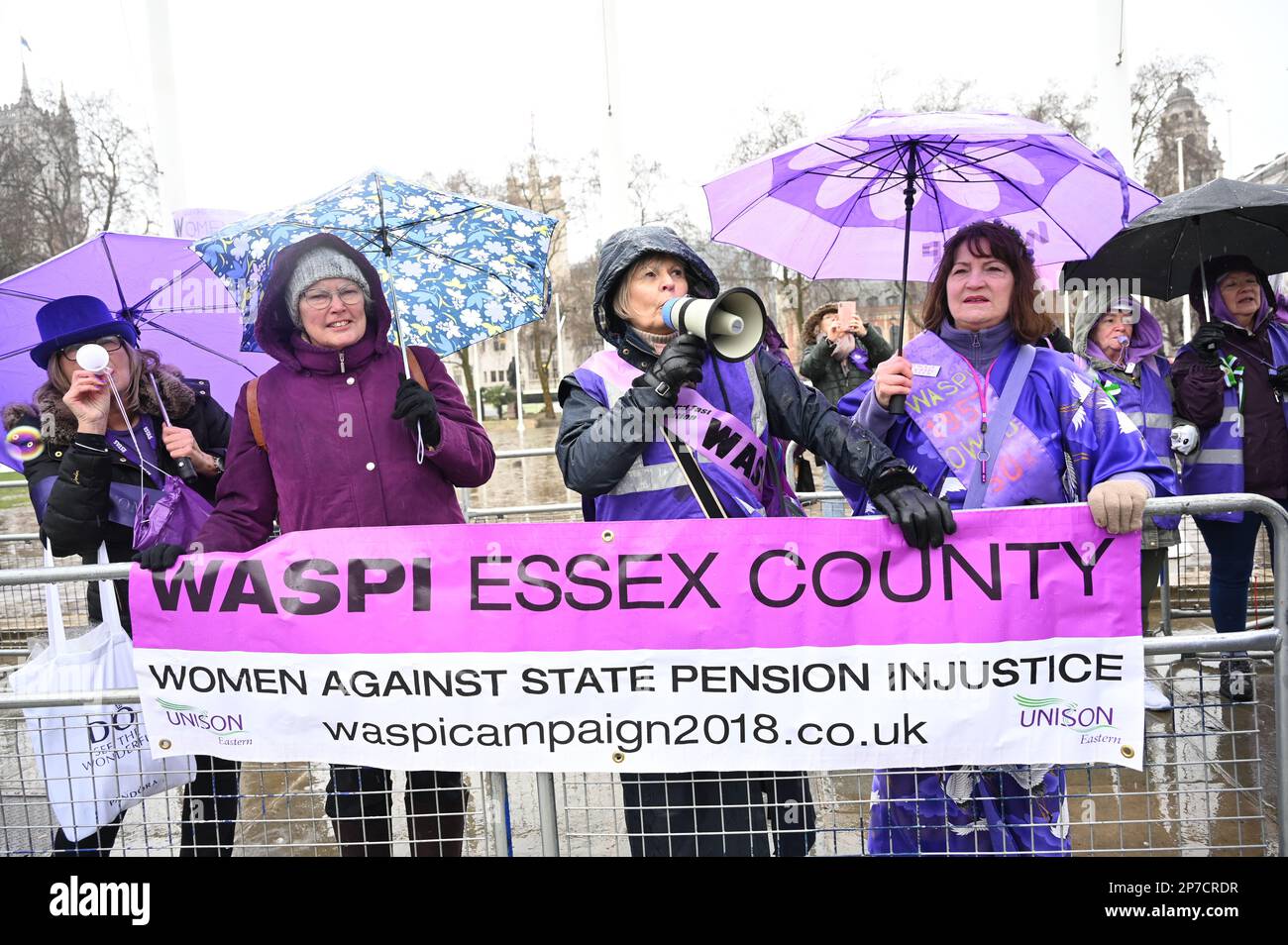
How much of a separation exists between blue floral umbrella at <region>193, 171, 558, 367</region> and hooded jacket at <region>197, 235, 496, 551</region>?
391 millimetres

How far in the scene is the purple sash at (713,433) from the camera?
9.29 feet

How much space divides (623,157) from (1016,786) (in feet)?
24.8

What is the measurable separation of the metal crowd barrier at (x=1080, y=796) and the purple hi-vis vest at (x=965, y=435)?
32 centimetres

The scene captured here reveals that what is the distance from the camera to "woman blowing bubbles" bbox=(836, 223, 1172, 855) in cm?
282

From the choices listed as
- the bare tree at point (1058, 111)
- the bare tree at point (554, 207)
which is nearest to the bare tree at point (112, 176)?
the bare tree at point (554, 207)

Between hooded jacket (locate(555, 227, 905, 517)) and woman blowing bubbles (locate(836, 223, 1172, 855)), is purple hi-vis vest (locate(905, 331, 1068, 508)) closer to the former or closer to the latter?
woman blowing bubbles (locate(836, 223, 1172, 855))

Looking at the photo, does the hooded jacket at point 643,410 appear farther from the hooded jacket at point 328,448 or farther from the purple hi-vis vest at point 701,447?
the hooded jacket at point 328,448

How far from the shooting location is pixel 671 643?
9.20ft

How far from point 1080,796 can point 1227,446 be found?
324 cm

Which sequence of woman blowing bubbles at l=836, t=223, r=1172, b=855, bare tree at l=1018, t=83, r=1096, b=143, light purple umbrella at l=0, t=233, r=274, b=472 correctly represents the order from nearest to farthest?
1. woman blowing bubbles at l=836, t=223, r=1172, b=855
2. light purple umbrella at l=0, t=233, r=274, b=472
3. bare tree at l=1018, t=83, r=1096, b=143

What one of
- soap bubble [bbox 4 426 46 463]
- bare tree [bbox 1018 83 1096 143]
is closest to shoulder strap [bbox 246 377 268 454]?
soap bubble [bbox 4 426 46 463]

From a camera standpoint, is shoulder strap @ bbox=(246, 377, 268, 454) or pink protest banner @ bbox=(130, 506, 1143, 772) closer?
pink protest banner @ bbox=(130, 506, 1143, 772)
